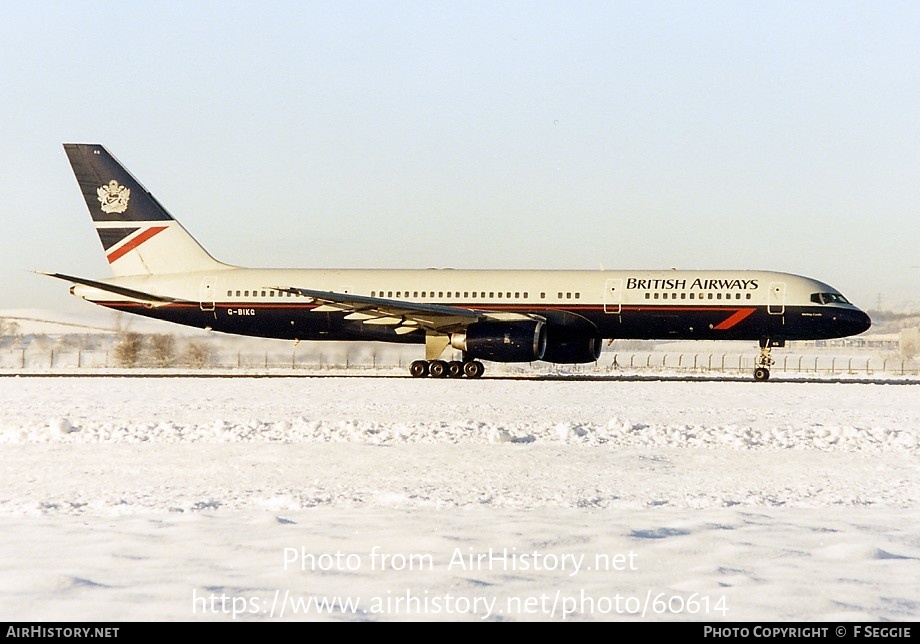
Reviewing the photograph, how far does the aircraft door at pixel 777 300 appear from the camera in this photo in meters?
30.1

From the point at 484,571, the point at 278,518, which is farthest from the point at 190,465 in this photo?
the point at 484,571

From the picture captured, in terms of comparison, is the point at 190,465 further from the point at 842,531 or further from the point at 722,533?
the point at 842,531

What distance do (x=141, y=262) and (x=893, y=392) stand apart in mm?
25334

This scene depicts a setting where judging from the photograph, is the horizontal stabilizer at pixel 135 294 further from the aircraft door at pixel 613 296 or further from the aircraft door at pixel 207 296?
the aircraft door at pixel 613 296

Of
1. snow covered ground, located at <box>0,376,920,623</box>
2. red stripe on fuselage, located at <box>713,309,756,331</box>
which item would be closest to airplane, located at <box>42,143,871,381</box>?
red stripe on fuselage, located at <box>713,309,756,331</box>

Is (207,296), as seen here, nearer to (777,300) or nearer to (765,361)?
(765,361)

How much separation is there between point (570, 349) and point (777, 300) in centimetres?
688

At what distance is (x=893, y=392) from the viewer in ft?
84.8

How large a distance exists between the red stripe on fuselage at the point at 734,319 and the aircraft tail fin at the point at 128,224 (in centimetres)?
1771

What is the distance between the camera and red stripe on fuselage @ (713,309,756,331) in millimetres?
30219

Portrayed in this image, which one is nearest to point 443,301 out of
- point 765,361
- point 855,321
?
point 765,361

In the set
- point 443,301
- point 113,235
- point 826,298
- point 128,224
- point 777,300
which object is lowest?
point 443,301

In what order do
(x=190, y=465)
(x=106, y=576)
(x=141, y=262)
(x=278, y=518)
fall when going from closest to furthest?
1. (x=106, y=576)
2. (x=278, y=518)
3. (x=190, y=465)
4. (x=141, y=262)

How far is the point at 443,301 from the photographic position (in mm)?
31812
